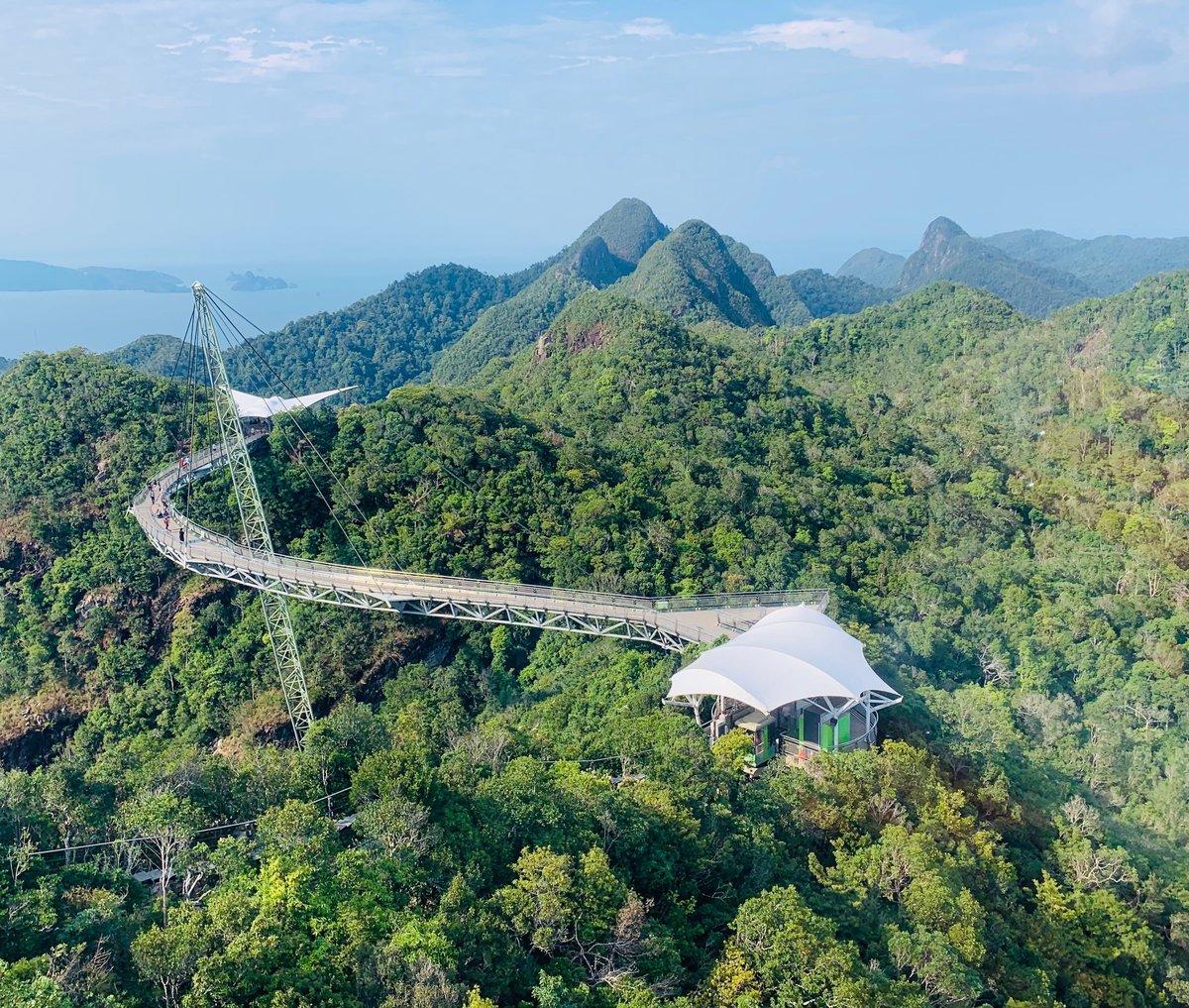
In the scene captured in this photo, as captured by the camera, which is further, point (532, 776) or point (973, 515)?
point (973, 515)

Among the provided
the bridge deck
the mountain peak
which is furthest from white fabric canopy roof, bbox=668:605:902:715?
the mountain peak

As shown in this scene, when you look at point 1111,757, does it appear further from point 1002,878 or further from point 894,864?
point 894,864

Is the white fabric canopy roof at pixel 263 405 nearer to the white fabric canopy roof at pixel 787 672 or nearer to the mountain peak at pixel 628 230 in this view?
the white fabric canopy roof at pixel 787 672

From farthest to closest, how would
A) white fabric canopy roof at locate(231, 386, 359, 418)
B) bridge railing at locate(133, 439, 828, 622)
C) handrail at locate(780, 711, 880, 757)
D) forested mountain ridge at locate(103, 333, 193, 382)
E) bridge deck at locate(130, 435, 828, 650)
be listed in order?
forested mountain ridge at locate(103, 333, 193, 382), white fabric canopy roof at locate(231, 386, 359, 418), bridge railing at locate(133, 439, 828, 622), bridge deck at locate(130, 435, 828, 650), handrail at locate(780, 711, 880, 757)

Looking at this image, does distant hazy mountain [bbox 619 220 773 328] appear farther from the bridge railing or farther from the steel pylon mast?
the steel pylon mast

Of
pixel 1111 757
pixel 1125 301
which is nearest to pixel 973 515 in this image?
pixel 1111 757

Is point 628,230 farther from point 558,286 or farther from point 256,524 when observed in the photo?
point 256,524

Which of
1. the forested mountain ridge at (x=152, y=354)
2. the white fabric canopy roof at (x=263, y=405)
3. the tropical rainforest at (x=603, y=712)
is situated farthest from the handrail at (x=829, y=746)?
the forested mountain ridge at (x=152, y=354)
